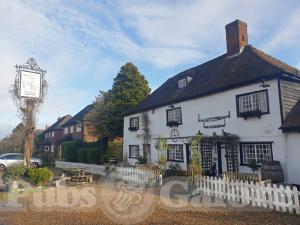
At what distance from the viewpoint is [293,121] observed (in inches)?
536

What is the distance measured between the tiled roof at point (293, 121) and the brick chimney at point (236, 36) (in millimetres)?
7459

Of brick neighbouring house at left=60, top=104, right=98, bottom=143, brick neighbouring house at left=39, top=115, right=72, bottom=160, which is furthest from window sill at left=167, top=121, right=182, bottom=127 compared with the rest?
brick neighbouring house at left=39, top=115, right=72, bottom=160

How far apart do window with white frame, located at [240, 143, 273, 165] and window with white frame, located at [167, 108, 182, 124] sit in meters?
6.25

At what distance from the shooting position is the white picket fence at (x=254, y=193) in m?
8.98

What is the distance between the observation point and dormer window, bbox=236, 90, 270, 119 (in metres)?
15.0

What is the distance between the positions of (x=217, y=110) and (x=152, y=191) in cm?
749

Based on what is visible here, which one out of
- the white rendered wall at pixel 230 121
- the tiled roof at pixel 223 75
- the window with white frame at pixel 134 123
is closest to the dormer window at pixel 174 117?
the white rendered wall at pixel 230 121

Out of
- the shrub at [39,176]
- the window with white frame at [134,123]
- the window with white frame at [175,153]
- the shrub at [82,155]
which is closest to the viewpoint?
the shrub at [39,176]

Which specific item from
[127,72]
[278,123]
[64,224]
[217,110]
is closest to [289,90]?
[278,123]

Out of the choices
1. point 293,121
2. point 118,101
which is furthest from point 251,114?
point 118,101

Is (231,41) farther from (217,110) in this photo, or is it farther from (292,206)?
(292,206)

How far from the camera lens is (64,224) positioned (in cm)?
818

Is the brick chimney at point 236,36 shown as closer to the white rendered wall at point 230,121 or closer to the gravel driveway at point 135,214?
the white rendered wall at point 230,121

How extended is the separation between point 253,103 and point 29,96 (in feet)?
46.2
